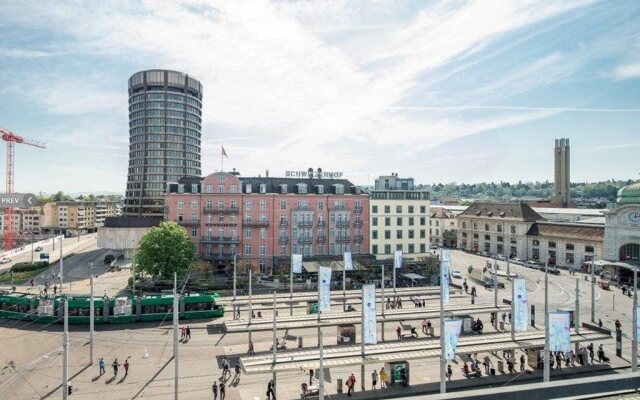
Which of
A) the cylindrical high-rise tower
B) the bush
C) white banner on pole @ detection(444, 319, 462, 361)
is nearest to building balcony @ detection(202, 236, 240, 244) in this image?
the bush

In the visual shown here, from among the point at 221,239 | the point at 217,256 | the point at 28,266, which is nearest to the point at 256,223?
the point at 221,239

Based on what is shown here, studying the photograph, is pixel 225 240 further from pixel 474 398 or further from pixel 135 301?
pixel 474 398

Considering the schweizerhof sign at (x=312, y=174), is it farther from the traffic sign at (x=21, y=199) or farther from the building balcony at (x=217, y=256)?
the traffic sign at (x=21, y=199)

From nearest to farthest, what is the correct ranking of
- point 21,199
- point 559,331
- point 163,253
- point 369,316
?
point 559,331 < point 369,316 < point 163,253 < point 21,199

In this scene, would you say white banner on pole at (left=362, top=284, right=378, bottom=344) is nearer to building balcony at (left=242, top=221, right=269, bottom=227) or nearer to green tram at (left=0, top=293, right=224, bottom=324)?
green tram at (left=0, top=293, right=224, bottom=324)

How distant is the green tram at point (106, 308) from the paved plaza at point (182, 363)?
3.56ft

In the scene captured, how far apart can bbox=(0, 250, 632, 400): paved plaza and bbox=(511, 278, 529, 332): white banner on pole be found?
4.08 metres

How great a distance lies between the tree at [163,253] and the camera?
2415 inches

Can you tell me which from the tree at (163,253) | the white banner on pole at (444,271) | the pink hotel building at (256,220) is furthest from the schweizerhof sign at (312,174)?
the white banner on pole at (444,271)

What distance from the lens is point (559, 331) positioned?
2728 cm

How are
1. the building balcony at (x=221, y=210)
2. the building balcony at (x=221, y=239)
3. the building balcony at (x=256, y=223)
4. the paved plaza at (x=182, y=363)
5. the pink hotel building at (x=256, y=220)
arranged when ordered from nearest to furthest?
the paved plaza at (x=182, y=363)
the building balcony at (x=221, y=239)
the building balcony at (x=221, y=210)
the building balcony at (x=256, y=223)
the pink hotel building at (x=256, y=220)

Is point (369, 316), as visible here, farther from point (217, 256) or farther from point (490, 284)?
point (490, 284)

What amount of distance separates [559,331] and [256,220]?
57.4 meters

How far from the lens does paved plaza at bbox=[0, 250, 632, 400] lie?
31.6 metres
